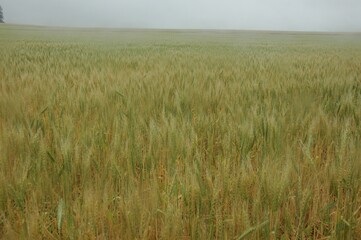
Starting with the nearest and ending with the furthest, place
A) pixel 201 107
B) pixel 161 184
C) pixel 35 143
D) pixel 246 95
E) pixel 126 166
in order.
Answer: pixel 161 184 → pixel 126 166 → pixel 35 143 → pixel 201 107 → pixel 246 95

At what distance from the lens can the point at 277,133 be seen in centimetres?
147

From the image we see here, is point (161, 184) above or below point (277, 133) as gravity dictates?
below

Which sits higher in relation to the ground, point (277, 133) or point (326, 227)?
point (277, 133)

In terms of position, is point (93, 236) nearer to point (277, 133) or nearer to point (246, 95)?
point (277, 133)

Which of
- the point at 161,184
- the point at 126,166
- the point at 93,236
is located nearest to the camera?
the point at 93,236

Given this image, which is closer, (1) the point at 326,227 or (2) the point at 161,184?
(1) the point at 326,227

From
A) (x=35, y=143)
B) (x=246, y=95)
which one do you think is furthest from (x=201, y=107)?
(x=35, y=143)

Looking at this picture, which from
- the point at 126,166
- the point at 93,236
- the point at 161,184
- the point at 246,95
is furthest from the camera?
the point at 246,95

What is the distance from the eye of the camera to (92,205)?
0.87m

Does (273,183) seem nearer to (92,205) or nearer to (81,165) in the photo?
(92,205)

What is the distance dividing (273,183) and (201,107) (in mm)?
1305

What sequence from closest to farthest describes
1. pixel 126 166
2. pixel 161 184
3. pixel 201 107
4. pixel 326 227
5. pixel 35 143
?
1. pixel 326 227
2. pixel 161 184
3. pixel 126 166
4. pixel 35 143
5. pixel 201 107

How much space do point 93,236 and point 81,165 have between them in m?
0.48

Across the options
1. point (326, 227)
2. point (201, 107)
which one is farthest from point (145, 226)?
point (201, 107)
